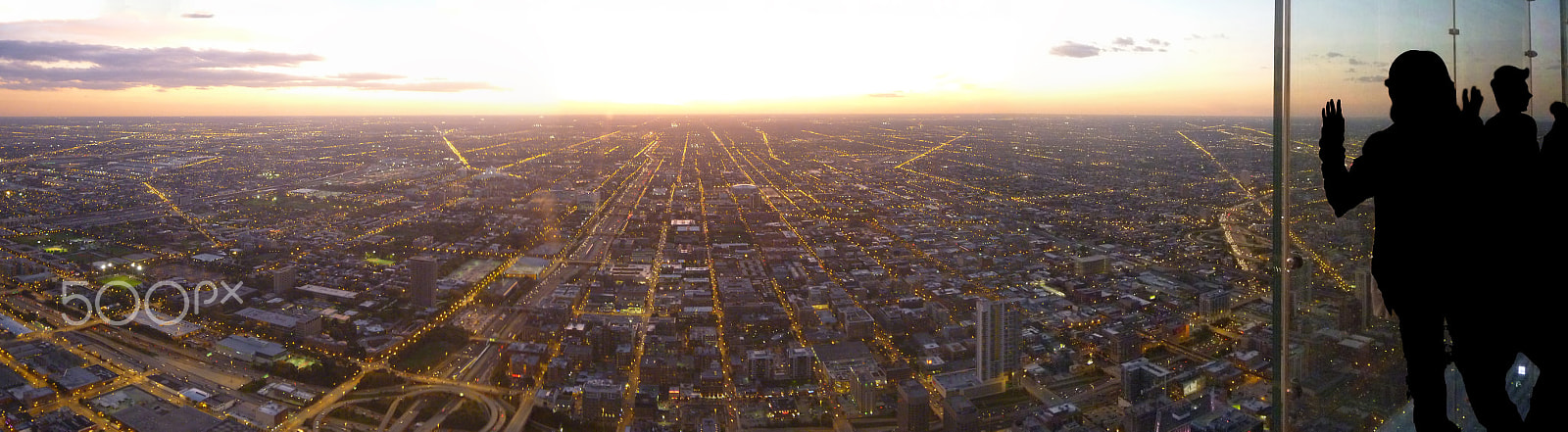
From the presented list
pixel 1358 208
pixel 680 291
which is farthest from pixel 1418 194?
pixel 680 291

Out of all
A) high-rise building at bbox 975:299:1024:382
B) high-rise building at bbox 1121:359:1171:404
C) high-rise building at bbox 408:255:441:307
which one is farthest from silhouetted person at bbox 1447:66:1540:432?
high-rise building at bbox 408:255:441:307

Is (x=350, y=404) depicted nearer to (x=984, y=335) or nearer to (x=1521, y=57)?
(x=984, y=335)

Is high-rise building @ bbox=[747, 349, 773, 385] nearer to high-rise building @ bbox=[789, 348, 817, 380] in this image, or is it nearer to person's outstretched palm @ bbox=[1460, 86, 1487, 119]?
high-rise building @ bbox=[789, 348, 817, 380]

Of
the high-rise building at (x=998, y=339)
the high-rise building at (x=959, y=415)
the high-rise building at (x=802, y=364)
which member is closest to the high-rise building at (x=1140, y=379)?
the high-rise building at (x=998, y=339)

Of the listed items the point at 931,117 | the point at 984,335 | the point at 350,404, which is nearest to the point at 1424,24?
the point at 984,335

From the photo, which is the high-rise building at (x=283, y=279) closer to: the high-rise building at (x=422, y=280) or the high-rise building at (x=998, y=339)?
the high-rise building at (x=422, y=280)
